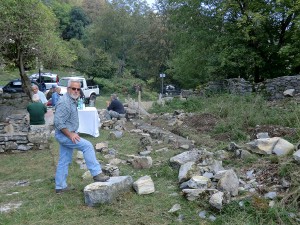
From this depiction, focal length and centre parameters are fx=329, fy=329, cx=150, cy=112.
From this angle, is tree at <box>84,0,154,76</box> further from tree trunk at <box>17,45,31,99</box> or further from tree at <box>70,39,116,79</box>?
tree trunk at <box>17,45,31,99</box>

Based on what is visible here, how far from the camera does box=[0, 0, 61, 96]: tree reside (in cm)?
1368

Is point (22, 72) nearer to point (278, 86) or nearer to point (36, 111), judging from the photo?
point (36, 111)

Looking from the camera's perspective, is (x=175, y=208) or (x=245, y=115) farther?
(x=245, y=115)

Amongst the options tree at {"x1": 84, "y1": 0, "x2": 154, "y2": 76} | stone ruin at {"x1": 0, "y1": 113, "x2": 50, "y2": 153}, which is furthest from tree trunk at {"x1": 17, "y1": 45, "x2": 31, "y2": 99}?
tree at {"x1": 84, "y1": 0, "x2": 154, "y2": 76}

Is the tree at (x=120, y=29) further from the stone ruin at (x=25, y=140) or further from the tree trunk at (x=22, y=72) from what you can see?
the stone ruin at (x=25, y=140)

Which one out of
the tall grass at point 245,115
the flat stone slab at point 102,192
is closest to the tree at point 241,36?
the tall grass at point 245,115

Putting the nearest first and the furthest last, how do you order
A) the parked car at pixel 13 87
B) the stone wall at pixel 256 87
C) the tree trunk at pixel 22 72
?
1. the stone wall at pixel 256 87
2. the tree trunk at pixel 22 72
3. the parked car at pixel 13 87

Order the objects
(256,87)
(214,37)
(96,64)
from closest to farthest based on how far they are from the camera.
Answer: (256,87) → (214,37) → (96,64)

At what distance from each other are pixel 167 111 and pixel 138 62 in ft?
68.8


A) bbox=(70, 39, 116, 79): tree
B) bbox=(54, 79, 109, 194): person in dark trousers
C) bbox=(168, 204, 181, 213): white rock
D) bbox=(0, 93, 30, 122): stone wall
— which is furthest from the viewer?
bbox=(70, 39, 116, 79): tree

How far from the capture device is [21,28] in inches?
557

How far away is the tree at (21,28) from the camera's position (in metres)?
13.7

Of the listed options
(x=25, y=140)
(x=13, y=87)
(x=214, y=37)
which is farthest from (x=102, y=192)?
(x=13, y=87)

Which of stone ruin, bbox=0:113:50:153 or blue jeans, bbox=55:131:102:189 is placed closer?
blue jeans, bbox=55:131:102:189
